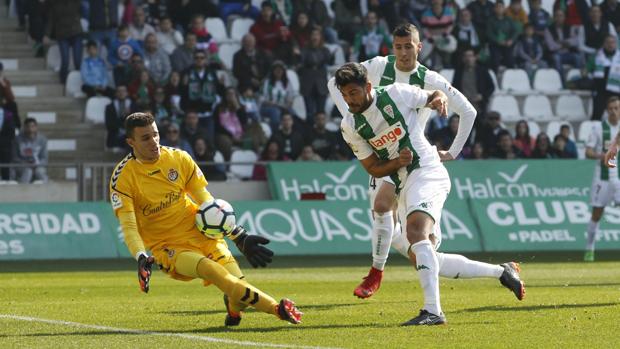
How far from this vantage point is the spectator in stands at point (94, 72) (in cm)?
2573

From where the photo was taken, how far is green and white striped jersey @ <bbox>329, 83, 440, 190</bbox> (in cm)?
1077

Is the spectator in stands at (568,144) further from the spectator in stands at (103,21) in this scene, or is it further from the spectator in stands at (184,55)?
the spectator in stands at (103,21)

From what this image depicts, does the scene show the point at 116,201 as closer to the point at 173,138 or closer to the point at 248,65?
the point at 173,138

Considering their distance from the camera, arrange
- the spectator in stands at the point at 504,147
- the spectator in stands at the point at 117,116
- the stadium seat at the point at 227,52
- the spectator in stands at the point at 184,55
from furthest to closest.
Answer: the stadium seat at the point at 227,52
the spectator in stands at the point at 184,55
the spectator in stands at the point at 504,147
the spectator in stands at the point at 117,116

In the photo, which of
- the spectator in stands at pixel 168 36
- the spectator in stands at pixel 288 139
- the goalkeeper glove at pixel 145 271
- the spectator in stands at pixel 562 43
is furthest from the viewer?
the spectator in stands at pixel 562 43

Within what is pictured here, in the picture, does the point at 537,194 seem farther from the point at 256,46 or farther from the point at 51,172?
the point at 51,172

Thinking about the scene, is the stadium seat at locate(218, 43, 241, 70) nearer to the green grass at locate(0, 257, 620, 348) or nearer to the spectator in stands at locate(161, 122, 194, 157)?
the spectator in stands at locate(161, 122, 194, 157)

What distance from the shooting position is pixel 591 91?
2906 centimetres

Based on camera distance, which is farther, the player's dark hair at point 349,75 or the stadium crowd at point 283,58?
the stadium crowd at point 283,58

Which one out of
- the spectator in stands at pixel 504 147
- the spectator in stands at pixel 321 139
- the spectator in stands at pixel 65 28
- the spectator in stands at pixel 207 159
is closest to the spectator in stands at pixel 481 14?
the spectator in stands at pixel 504 147

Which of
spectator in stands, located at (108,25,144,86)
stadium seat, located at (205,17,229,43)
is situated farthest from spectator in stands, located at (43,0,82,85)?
stadium seat, located at (205,17,229,43)

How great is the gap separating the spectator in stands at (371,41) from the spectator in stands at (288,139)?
2659 mm

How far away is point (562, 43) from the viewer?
29672 mm

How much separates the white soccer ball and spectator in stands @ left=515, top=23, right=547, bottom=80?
63.8 feet
